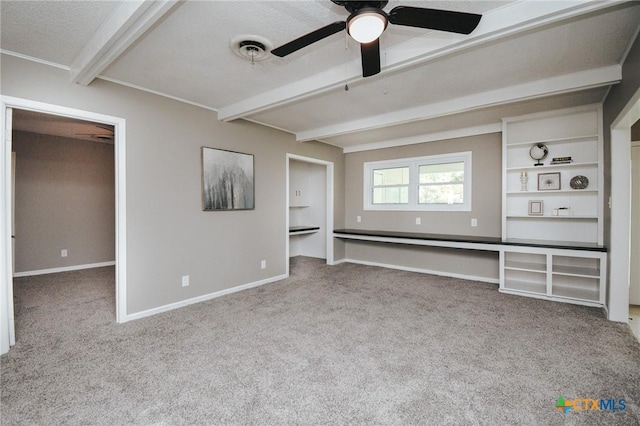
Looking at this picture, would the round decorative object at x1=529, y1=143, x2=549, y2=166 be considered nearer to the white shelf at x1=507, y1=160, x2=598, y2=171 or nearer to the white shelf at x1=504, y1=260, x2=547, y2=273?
the white shelf at x1=507, y1=160, x2=598, y2=171

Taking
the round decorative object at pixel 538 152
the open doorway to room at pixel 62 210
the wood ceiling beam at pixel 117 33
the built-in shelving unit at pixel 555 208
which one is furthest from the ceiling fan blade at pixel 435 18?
the open doorway to room at pixel 62 210

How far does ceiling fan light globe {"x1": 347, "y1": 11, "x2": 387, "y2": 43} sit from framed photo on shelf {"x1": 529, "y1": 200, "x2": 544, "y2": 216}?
364 cm

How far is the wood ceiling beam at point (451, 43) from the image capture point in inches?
68.9

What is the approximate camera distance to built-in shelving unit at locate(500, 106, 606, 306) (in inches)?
144

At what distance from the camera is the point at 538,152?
13.2 ft

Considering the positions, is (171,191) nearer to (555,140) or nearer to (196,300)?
(196,300)

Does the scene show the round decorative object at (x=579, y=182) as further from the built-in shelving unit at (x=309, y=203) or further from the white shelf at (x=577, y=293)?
the built-in shelving unit at (x=309, y=203)

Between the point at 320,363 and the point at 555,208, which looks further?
the point at 555,208

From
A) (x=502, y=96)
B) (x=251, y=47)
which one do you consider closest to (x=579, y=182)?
(x=502, y=96)

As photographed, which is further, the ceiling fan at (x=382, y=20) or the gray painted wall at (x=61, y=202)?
the gray painted wall at (x=61, y=202)

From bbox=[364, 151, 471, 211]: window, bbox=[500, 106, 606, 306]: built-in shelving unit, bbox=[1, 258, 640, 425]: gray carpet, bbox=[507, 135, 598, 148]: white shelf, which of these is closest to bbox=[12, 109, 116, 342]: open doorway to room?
bbox=[1, 258, 640, 425]: gray carpet

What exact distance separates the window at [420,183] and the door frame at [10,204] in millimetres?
4171

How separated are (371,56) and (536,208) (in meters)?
3.48

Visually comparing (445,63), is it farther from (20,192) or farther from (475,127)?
(20,192)
